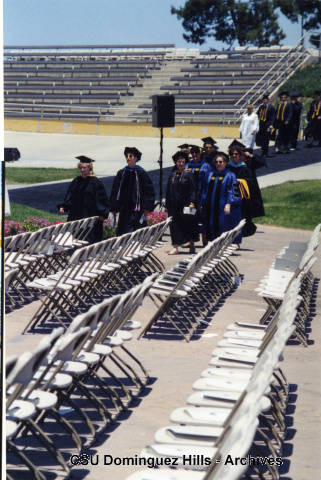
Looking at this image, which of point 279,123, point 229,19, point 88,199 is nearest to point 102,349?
point 88,199

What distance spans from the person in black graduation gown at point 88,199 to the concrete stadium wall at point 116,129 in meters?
20.3

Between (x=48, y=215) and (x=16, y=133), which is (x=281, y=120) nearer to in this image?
(x=48, y=215)

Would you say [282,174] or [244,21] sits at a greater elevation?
[244,21]

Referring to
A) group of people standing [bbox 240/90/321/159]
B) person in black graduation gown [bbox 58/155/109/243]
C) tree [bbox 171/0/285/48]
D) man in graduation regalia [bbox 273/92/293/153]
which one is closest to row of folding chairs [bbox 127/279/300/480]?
person in black graduation gown [bbox 58/155/109/243]

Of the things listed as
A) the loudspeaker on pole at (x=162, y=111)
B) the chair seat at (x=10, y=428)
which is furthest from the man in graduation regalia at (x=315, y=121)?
the chair seat at (x=10, y=428)

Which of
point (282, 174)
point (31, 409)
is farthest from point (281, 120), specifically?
point (31, 409)

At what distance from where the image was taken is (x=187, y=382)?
6309 millimetres

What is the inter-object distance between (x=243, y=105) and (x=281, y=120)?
7.33 meters

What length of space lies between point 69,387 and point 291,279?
341cm

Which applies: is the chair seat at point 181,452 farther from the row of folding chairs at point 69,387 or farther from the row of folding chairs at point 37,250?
the row of folding chairs at point 37,250

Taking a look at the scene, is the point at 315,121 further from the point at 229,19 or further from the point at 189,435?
the point at 229,19

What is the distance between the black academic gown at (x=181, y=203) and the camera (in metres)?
11.6

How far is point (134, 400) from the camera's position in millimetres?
5875

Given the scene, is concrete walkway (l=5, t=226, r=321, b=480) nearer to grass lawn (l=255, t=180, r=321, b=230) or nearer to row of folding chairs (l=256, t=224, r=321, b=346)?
row of folding chairs (l=256, t=224, r=321, b=346)
